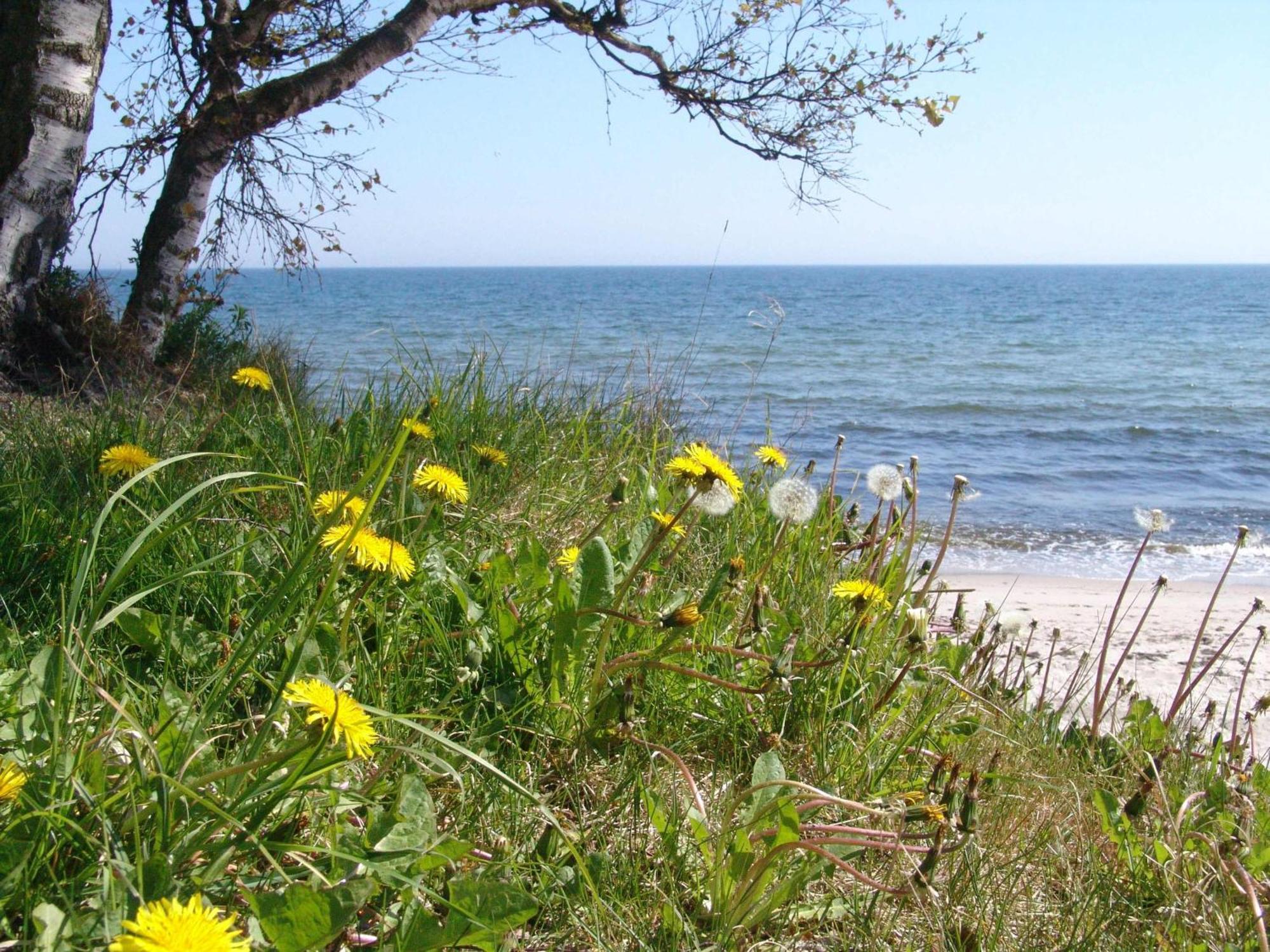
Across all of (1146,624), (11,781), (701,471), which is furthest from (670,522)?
(1146,624)

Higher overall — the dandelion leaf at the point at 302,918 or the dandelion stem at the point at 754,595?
the dandelion stem at the point at 754,595

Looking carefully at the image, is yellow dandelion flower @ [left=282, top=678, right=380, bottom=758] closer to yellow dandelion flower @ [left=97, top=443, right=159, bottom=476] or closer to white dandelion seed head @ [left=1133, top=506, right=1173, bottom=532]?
yellow dandelion flower @ [left=97, top=443, right=159, bottom=476]

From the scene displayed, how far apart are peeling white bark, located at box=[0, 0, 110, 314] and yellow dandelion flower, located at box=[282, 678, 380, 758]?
477cm

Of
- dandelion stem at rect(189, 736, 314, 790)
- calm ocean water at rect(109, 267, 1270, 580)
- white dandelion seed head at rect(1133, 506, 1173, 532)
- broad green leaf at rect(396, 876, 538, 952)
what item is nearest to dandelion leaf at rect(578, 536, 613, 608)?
broad green leaf at rect(396, 876, 538, 952)

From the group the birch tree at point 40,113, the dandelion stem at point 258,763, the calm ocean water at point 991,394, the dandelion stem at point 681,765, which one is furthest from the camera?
the calm ocean water at point 991,394

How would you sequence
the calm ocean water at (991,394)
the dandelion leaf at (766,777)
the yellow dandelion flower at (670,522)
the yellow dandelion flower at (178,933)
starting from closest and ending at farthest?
the yellow dandelion flower at (178,933)
the dandelion leaf at (766,777)
the yellow dandelion flower at (670,522)
the calm ocean water at (991,394)

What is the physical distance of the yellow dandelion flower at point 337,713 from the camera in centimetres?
116

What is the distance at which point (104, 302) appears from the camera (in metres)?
5.89

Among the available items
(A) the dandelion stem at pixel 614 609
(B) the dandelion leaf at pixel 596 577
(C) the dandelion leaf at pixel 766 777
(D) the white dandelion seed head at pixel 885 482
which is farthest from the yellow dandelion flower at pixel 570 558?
(D) the white dandelion seed head at pixel 885 482

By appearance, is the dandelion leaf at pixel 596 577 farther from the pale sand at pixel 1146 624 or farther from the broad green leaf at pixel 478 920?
the pale sand at pixel 1146 624

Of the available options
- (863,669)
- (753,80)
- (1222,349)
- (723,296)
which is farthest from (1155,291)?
(863,669)

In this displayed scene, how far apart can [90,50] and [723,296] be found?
54.8 metres

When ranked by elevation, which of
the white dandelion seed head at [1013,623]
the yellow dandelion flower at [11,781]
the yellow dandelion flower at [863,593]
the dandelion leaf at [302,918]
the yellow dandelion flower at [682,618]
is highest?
the yellow dandelion flower at [682,618]

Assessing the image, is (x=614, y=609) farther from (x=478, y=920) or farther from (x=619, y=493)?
(x=478, y=920)
